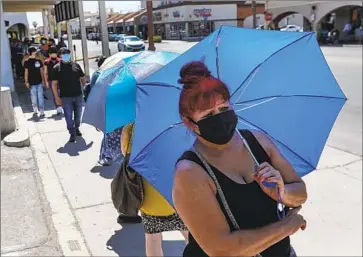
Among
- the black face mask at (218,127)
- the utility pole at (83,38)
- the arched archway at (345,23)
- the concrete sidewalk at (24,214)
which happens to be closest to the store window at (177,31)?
the concrete sidewalk at (24,214)

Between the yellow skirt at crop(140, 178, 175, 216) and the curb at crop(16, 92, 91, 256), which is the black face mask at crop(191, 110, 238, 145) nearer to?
the yellow skirt at crop(140, 178, 175, 216)

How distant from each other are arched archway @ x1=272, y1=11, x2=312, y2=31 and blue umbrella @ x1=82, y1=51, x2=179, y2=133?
35.9 metres

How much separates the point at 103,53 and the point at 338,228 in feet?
11.6

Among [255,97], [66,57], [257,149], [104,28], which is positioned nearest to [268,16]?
[66,57]

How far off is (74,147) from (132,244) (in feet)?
11.7

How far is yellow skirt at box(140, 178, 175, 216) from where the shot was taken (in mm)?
2824

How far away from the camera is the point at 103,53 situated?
566 centimetres

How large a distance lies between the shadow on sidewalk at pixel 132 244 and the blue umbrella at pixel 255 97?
5.69 feet

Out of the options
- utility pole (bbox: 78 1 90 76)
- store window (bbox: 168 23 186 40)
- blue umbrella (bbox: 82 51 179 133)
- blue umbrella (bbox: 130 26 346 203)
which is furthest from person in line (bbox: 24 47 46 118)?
blue umbrella (bbox: 130 26 346 203)

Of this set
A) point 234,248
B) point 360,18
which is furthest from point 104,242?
point 360,18

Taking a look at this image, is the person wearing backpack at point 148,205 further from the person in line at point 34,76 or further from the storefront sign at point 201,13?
the person in line at point 34,76

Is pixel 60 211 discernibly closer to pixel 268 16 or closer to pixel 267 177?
pixel 267 177

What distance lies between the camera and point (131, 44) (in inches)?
178

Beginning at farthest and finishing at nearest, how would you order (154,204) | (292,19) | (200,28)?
(292,19) < (200,28) < (154,204)
